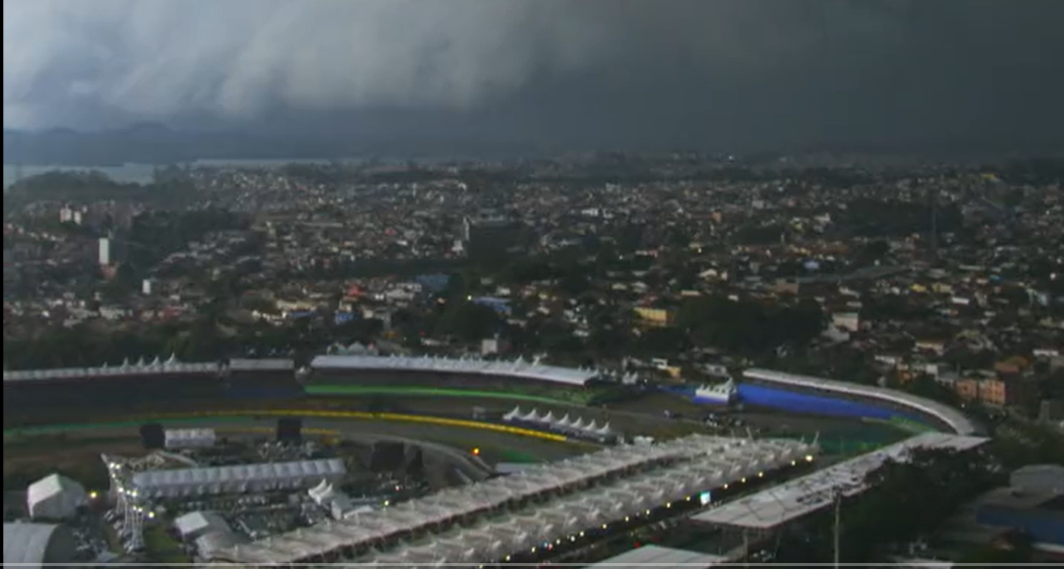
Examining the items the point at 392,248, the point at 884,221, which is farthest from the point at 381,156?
the point at 884,221

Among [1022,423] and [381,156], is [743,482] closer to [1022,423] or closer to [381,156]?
[1022,423]

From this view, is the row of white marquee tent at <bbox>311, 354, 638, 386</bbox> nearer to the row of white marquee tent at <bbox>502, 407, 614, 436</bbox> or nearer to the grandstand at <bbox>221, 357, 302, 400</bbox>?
the grandstand at <bbox>221, 357, 302, 400</bbox>

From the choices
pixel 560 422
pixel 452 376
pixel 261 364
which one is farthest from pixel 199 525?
pixel 452 376

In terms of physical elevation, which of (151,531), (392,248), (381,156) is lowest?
(151,531)

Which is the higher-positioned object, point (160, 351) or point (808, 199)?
point (808, 199)

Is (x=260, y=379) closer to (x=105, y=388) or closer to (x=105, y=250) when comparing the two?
(x=105, y=388)

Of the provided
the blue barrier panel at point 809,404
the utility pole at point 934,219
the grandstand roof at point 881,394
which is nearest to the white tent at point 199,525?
the blue barrier panel at point 809,404

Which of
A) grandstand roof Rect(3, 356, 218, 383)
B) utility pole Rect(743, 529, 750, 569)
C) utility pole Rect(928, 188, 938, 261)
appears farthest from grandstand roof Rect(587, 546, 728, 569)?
utility pole Rect(928, 188, 938, 261)

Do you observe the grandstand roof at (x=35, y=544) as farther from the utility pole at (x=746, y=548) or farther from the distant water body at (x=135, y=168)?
the utility pole at (x=746, y=548)
